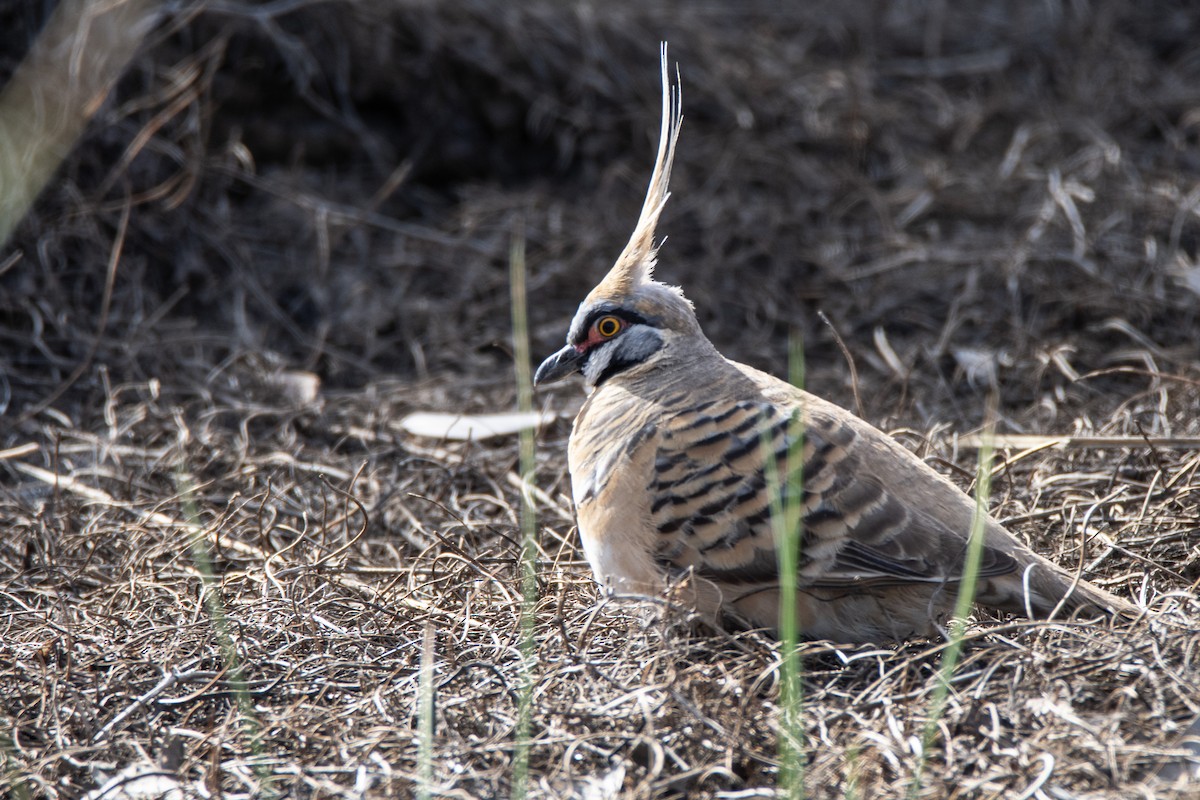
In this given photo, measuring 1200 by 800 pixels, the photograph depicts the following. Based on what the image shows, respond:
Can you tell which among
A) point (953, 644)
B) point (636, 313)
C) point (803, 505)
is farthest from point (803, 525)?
point (636, 313)

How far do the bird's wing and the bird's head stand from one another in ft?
1.67

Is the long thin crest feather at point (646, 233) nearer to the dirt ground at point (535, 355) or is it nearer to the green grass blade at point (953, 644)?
the dirt ground at point (535, 355)

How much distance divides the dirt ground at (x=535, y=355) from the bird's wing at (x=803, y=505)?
194 mm

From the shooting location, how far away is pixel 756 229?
6371 mm

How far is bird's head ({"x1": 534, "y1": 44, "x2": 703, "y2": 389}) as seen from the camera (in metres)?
3.89

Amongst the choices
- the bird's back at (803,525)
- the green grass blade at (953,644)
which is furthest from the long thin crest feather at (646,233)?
the green grass blade at (953,644)

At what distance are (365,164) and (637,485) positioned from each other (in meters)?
4.14

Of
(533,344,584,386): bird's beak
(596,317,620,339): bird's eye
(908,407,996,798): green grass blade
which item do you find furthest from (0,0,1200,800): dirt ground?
(596,317,620,339): bird's eye

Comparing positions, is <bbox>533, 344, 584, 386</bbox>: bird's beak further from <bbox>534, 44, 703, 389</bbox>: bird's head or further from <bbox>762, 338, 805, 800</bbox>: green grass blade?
<bbox>762, 338, 805, 800</bbox>: green grass blade

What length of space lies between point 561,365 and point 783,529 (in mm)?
1225

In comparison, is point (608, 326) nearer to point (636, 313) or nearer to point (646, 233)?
point (636, 313)

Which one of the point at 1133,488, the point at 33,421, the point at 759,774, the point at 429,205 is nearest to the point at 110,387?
the point at 33,421

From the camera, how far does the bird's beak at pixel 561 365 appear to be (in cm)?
400

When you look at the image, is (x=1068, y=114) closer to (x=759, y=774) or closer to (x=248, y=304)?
(x=248, y=304)
